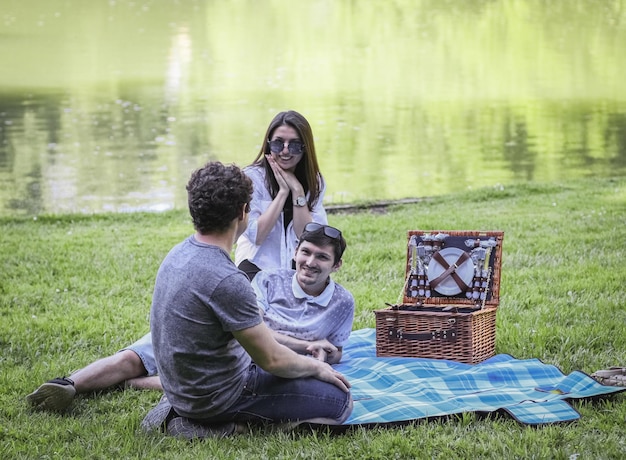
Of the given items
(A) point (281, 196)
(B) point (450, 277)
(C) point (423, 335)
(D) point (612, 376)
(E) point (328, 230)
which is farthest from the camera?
(B) point (450, 277)

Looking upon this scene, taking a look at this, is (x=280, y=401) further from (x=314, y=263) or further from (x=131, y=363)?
(x=131, y=363)

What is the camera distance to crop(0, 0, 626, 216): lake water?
14.1 metres

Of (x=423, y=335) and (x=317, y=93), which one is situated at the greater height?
(x=317, y=93)

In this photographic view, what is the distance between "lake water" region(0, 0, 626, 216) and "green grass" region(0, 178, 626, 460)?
7.91 feet

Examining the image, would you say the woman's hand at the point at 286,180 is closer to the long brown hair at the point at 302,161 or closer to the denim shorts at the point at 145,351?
the long brown hair at the point at 302,161

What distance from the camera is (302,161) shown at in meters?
5.76

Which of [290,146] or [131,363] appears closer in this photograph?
[131,363]

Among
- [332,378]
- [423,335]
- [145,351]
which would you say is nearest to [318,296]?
[423,335]

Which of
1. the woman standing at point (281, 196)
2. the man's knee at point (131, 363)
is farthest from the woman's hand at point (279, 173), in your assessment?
the man's knee at point (131, 363)

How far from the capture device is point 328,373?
170 inches

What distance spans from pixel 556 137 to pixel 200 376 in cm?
1395

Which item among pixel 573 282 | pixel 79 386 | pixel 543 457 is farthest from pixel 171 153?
pixel 543 457

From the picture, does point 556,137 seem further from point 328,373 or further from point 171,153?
point 328,373

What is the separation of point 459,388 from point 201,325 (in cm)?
158
